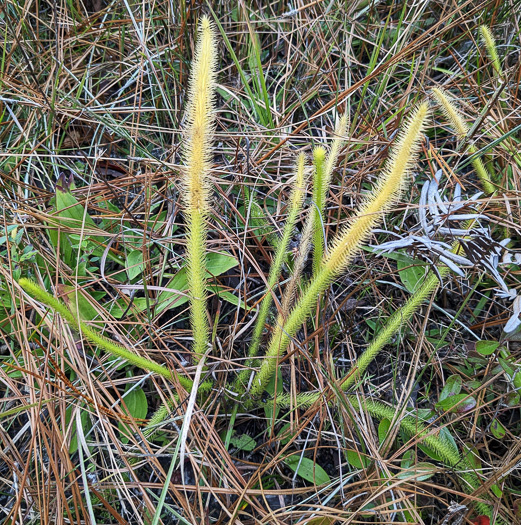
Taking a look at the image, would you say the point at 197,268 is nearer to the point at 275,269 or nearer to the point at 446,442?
the point at 275,269

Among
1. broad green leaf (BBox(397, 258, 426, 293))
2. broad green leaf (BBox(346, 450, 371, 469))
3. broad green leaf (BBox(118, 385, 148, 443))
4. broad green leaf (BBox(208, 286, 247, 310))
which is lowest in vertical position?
broad green leaf (BBox(346, 450, 371, 469))

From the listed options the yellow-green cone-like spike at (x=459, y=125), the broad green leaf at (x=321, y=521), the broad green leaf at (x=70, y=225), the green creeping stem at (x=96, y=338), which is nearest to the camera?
the green creeping stem at (x=96, y=338)

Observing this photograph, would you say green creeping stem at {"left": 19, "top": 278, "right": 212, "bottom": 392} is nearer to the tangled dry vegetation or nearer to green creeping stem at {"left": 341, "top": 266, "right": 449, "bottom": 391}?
the tangled dry vegetation

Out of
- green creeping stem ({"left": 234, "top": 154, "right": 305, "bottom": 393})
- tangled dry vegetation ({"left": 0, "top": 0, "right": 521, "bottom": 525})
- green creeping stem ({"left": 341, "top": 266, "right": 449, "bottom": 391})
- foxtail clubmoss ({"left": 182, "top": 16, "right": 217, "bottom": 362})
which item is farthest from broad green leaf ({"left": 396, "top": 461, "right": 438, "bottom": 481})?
foxtail clubmoss ({"left": 182, "top": 16, "right": 217, "bottom": 362})

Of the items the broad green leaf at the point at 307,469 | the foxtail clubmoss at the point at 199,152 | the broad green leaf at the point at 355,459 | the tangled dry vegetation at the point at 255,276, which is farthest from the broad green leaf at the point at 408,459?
the foxtail clubmoss at the point at 199,152

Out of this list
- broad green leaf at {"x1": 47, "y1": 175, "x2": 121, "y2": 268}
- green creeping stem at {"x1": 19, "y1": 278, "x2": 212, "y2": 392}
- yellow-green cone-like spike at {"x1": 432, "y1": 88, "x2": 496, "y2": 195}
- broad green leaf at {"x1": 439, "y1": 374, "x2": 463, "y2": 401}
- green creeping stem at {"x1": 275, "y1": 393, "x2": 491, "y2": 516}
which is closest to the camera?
green creeping stem at {"x1": 19, "y1": 278, "x2": 212, "y2": 392}

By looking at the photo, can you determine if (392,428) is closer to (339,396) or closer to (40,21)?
(339,396)

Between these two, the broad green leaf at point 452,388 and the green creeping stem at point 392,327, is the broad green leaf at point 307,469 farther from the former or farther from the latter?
the broad green leaf at point 452,388

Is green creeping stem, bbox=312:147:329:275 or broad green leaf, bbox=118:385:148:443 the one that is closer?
green creeping stem, bbox=312:147:329:275

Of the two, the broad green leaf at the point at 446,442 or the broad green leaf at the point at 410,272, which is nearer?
the broad green leaf at the point at 446,442
